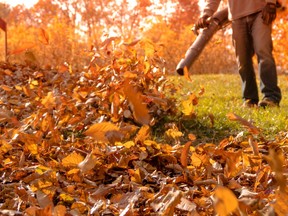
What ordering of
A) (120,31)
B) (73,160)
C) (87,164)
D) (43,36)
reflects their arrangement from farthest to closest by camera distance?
(120,31)
(43,36)
(73,160)
(87,164)

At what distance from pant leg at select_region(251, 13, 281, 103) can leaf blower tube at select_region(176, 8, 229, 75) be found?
1.41 ft

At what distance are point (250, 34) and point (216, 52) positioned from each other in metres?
10.2

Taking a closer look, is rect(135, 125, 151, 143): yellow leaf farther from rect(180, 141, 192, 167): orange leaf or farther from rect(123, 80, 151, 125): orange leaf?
rect(180, 141, 192, 167): orange leaf

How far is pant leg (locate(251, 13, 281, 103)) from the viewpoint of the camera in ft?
16.4

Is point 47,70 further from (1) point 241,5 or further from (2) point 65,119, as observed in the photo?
(2) point 65,119

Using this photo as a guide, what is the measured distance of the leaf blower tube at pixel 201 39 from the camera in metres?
4.80

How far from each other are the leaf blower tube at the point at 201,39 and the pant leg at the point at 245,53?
229 millimetres

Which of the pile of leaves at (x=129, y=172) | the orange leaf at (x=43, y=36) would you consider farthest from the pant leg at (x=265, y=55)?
the orange leaf at (x=43, y=36)

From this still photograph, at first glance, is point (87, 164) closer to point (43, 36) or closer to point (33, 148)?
point (33, 148)

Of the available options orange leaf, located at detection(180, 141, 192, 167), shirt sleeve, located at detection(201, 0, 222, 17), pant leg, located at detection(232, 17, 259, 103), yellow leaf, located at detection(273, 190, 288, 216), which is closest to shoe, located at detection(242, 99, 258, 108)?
pant leg, located at detection(232, 17, 259, 103)

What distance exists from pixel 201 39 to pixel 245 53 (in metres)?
0.57

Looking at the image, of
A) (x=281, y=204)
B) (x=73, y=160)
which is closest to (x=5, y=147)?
(x=73, y=160)

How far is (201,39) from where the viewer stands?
16.5 feet

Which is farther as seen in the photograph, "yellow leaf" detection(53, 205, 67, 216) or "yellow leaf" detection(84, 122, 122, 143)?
"yellow leaf" detection(84, 122, 122, 143)
